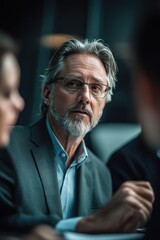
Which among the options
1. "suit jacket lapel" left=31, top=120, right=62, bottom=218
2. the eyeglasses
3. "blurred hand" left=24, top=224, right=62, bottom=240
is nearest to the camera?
"blurred hand" left=24, top=224, right=62, bottom=240

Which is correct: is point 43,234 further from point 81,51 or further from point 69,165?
point 81,51

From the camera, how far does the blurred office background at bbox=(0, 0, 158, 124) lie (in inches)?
56.5

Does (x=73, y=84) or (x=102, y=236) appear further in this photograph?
(x=73, y=84)

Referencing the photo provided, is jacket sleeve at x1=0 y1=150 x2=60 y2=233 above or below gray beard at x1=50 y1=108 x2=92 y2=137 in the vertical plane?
below

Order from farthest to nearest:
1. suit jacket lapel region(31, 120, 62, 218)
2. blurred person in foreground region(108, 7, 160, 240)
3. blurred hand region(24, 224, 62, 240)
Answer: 1. suit jacket lapel region(31, 120, 62, 218)
2. blurred person in foreground region(108, 7, 160, 240)
3. blurred hand region(24, 224, 62, 240)

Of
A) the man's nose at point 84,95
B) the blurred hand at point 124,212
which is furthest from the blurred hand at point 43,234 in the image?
the man's nose at point 84,95

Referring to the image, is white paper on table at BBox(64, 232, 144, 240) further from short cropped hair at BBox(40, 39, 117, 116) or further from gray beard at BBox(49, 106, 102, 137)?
short cropped hair at BBox(40, 39, 117, 116)

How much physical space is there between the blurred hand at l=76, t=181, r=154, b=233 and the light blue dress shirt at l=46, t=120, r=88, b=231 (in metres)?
0.18

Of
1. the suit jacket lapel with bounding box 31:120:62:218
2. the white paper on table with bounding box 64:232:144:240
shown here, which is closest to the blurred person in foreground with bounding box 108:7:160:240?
the white paper on table with bounding box 64:232:144:240

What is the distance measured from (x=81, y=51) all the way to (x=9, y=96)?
522 mm

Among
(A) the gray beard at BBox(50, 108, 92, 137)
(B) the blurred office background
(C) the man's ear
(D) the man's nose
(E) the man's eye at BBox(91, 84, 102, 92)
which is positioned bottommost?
(A) the gray beard at BBox(50, 108, 92, 137)

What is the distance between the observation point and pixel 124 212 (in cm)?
143

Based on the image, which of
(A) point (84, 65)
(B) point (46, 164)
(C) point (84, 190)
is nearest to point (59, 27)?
(A) point (84, 65)

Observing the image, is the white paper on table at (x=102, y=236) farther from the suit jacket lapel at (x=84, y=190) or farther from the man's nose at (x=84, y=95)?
the man's nose at (x=84, y=95)
